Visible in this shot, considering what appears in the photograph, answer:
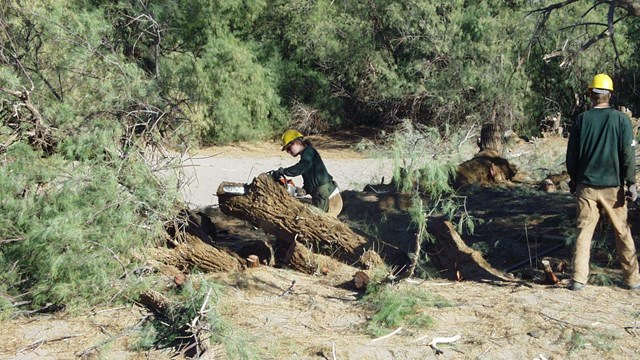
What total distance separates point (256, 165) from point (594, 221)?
12.8 metres

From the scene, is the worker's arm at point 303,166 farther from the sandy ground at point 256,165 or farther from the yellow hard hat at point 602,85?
the sandy ground at point 256,165

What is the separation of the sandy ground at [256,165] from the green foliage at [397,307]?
6.01m

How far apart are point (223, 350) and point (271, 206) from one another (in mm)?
2356

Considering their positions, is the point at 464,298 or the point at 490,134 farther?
the point at 490,134

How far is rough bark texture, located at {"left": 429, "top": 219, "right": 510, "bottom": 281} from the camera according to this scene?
23.9ft

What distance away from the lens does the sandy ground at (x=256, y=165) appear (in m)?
14.7

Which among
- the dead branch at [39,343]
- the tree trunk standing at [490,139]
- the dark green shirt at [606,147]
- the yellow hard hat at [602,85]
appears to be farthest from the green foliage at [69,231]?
the tree trunk standing at [490,139]

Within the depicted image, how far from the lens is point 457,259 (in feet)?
24.8

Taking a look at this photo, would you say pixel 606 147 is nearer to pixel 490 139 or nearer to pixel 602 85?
pixel 602 85

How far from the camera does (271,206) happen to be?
316 inches

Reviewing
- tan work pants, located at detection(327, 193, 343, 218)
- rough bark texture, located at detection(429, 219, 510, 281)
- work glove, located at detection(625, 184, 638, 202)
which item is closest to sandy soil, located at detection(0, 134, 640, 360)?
rough bark texture, located at detection(429, 219, 510, 281)

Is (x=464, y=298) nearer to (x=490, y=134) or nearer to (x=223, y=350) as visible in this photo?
(x=223, y=350)

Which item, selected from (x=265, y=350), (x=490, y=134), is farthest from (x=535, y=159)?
(x=265, y=350)

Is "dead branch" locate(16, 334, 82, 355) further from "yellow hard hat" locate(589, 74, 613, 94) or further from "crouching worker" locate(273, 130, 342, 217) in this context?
"yellow hard hat" locate(589, 74, 613, 94)
